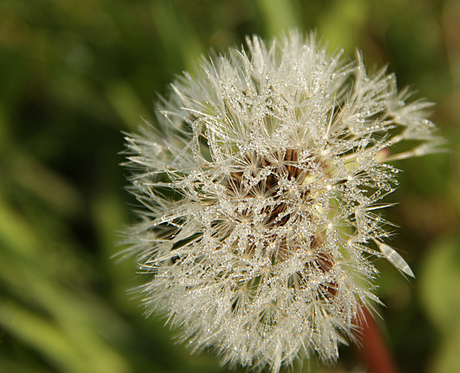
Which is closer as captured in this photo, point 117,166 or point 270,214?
point 270,214

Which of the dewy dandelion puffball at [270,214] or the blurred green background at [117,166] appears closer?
the dewy dandelion puffball at [270,214]

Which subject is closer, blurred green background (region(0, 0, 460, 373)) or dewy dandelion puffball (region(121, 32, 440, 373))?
dewy dandelion puffball (region(121, 32, 440, 373))

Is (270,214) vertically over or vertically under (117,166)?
under

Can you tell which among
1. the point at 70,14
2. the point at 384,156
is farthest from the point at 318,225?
the point at 70,14
